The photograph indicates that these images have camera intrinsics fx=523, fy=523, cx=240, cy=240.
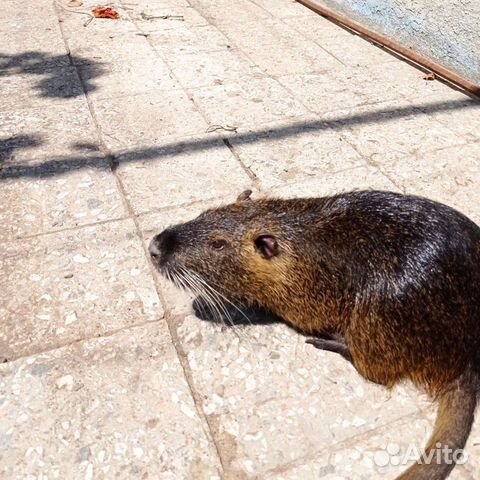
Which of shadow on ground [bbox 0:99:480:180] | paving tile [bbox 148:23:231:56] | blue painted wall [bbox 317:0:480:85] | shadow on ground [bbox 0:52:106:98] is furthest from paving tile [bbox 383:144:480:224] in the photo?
shadow on ground [bbox 0:52:106:98]

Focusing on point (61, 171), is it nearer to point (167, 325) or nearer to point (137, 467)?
point (167, 325)

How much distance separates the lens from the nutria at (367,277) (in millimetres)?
2150

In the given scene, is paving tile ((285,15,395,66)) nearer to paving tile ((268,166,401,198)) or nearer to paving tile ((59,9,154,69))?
paving tile ((59,9,154,69))

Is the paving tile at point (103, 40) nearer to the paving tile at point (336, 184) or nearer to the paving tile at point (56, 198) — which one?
the paving tile at point (56, 198)

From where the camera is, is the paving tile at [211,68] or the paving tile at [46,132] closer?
the paving tile at [46,132]

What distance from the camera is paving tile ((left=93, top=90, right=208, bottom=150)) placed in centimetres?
415

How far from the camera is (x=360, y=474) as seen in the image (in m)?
2.04

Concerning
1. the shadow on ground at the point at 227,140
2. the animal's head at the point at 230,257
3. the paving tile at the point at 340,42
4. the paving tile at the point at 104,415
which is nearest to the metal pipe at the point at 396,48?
the paving tile at the point at 340,42

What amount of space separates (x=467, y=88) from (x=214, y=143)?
2.45m

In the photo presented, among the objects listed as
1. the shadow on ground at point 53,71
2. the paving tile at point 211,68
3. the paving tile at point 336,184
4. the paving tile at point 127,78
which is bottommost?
the paving tile at point 211,68

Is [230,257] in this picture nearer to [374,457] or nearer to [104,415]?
[104,415]

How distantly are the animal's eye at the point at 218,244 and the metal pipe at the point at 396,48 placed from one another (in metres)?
3.30

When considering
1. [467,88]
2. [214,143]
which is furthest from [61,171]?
[467,88]

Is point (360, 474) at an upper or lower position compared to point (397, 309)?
lower
